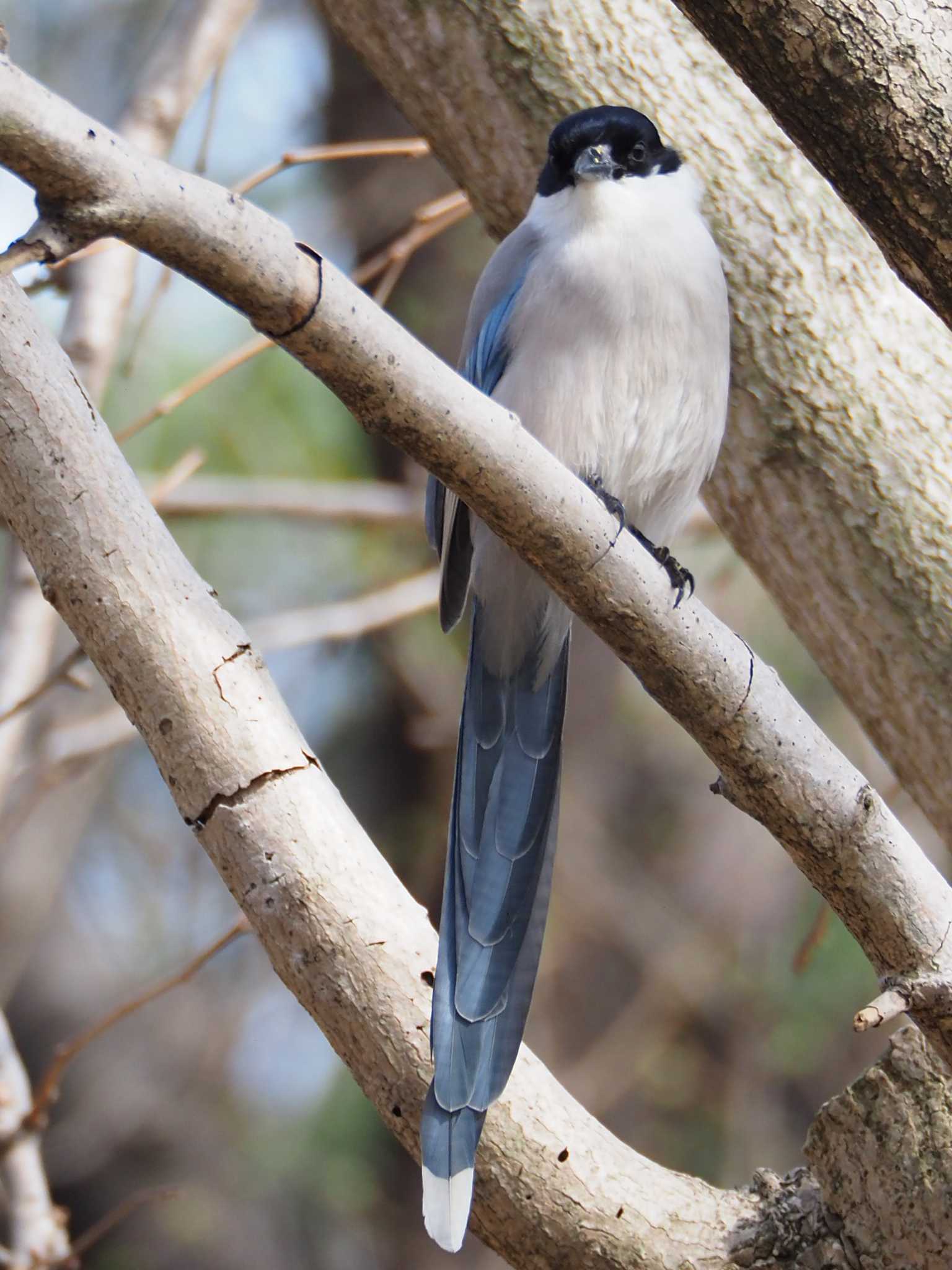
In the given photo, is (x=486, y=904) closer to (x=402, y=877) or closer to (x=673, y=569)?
(x=673, y=569)

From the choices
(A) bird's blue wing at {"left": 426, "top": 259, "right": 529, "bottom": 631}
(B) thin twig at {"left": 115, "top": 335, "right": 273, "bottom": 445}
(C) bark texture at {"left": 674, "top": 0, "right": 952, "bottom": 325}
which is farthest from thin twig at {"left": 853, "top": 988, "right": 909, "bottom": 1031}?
(B) thin twig at {"left": 115, "top": 335, "right": 273, "bottom": 445}

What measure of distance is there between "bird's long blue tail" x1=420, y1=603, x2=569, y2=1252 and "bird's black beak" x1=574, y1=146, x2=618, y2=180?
72cm

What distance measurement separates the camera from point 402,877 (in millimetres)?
4738

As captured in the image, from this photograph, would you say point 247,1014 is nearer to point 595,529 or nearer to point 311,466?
point 311,466

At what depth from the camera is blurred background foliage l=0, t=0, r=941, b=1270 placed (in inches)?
178

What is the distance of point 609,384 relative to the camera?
7.31ft

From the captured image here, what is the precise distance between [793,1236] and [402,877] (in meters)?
3.15

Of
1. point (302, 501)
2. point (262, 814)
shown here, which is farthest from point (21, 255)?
point (302, 501)

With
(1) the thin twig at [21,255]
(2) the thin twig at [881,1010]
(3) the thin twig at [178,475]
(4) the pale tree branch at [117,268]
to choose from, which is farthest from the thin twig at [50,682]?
(2) the thin twig at [881,1010]

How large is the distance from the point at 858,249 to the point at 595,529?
105 cm

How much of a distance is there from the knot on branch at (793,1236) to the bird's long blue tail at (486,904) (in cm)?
33

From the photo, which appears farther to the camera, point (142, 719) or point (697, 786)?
point (697, 786)

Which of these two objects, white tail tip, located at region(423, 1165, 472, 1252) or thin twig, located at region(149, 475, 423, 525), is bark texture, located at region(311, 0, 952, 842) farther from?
thin twig, located at region(149, 475, 423, 525)

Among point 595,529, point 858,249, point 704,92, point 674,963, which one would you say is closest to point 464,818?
point 595,529
